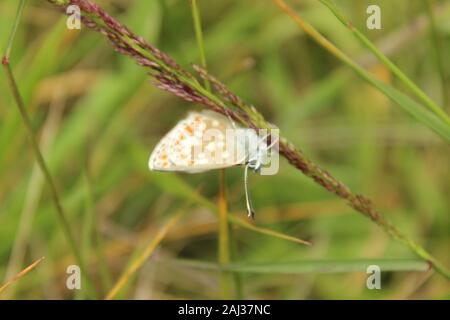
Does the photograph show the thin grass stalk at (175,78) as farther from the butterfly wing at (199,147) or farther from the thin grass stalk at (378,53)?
the thin grass stalk at (378,53)

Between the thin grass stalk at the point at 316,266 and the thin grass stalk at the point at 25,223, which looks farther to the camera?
the thin grass stalk at the point at 25,223

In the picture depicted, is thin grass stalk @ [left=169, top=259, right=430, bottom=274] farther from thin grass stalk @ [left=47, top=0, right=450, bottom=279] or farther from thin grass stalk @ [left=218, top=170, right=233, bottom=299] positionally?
thin grass stalk @ [left=47, top=0, right=450, bottom=279]

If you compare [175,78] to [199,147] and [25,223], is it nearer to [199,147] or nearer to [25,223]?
[199,147]

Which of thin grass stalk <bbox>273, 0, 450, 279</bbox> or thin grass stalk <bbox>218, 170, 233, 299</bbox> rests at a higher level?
thin grass stalk <bbox>218, 170, 233, 299</bbox>

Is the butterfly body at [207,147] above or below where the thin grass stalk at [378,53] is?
below

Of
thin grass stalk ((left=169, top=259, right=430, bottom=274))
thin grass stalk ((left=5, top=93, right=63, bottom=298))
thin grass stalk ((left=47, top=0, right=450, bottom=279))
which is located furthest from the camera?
thin grass stalk ((left=5, top=93, right=63, bottom=298))

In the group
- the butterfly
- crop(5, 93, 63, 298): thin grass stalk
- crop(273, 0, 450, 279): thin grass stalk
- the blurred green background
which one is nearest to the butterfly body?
the butterfly

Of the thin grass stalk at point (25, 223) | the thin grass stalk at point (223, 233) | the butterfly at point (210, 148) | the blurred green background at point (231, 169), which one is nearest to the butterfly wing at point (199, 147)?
A: the butterfly at point (210, 148)
